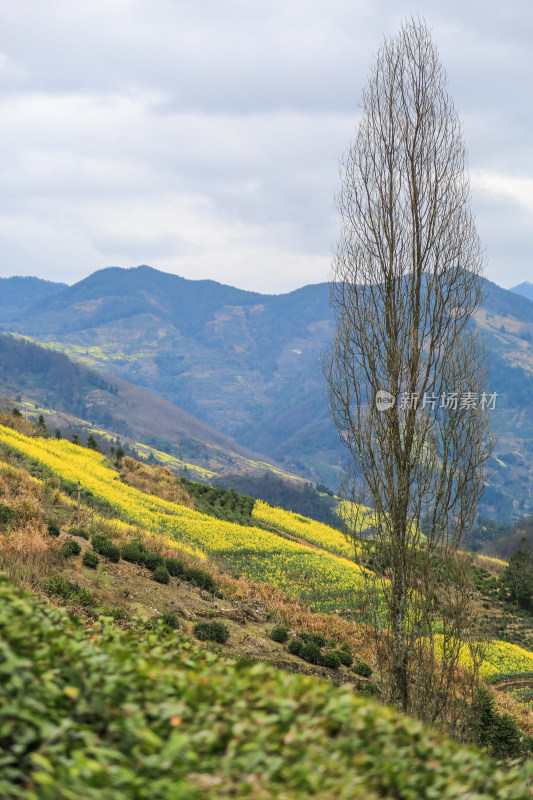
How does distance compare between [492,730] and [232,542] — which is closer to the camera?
[492,730]

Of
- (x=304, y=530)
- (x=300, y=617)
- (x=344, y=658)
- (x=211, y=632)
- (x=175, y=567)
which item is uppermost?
(x=175, y=567)

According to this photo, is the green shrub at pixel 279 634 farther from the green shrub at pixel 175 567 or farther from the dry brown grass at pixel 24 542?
the dry brown grass at pixel 24 542

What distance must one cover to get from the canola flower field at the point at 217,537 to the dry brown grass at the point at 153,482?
5.75 ft

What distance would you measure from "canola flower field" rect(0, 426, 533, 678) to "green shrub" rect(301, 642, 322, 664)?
677cm

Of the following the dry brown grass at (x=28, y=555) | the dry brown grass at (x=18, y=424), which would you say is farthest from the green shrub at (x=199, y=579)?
the dry brown grass at (x=18, y=424)

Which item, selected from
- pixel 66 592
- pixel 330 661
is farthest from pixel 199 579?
pixel 66 592

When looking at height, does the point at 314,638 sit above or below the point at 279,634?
below

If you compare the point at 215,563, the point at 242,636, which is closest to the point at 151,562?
the point at 242,636

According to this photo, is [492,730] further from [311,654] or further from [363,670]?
[311,654]

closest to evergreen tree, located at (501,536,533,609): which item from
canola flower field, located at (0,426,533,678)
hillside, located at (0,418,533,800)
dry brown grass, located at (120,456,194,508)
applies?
canola flower field, located at (0,426,533,678)

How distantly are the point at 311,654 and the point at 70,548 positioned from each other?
620 cm

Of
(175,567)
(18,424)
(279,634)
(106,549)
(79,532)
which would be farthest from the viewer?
(18,424)

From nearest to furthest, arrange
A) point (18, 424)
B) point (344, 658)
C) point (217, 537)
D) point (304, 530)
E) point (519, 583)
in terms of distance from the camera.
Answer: point (344, 658) < point (217, 537) < point (18, 424) < point (519, 583) < point (304, 530)

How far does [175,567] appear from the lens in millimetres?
16766
